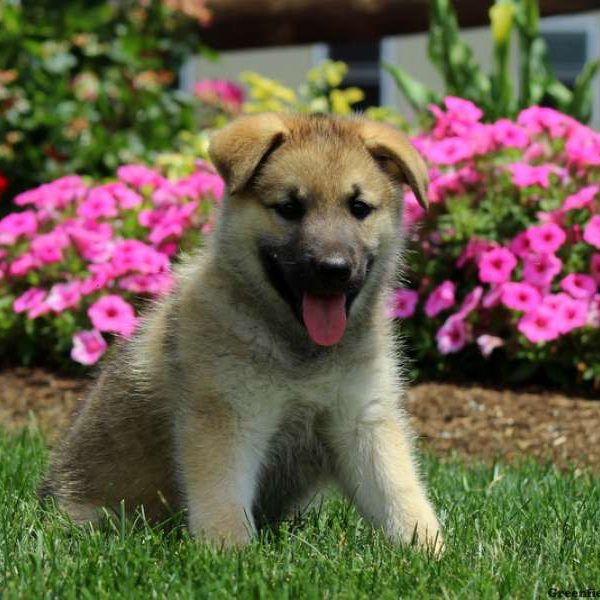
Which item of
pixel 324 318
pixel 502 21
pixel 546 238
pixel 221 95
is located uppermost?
pixel 324 318

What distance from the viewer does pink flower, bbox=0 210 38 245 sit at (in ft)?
23.8

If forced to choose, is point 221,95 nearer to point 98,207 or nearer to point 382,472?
point 98,207

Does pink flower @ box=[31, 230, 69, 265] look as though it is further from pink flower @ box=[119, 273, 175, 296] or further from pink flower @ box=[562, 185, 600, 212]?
pink flower @ box=[562, 185, 600, 212]

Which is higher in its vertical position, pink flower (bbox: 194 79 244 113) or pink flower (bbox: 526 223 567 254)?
pink flower (bbox: 526 223 567 254)

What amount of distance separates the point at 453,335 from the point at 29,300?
2390 mm

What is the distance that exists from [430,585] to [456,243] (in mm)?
3714

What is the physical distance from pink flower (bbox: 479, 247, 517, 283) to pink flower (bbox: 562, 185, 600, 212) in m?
0.40

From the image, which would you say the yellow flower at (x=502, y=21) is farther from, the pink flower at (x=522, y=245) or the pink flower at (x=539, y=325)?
the pink flower at (x=539, y=325)

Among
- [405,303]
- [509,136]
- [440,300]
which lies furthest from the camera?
[509,136]

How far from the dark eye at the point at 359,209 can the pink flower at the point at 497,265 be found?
2688 mm

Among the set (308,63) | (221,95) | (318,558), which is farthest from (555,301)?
(308,63)

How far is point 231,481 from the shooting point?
3594 millimetres

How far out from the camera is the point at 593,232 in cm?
631

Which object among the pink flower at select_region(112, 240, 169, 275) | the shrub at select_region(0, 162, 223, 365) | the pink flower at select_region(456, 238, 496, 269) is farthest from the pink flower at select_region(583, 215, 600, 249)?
the pink flower at select_region(112, 240, 169, 275)
